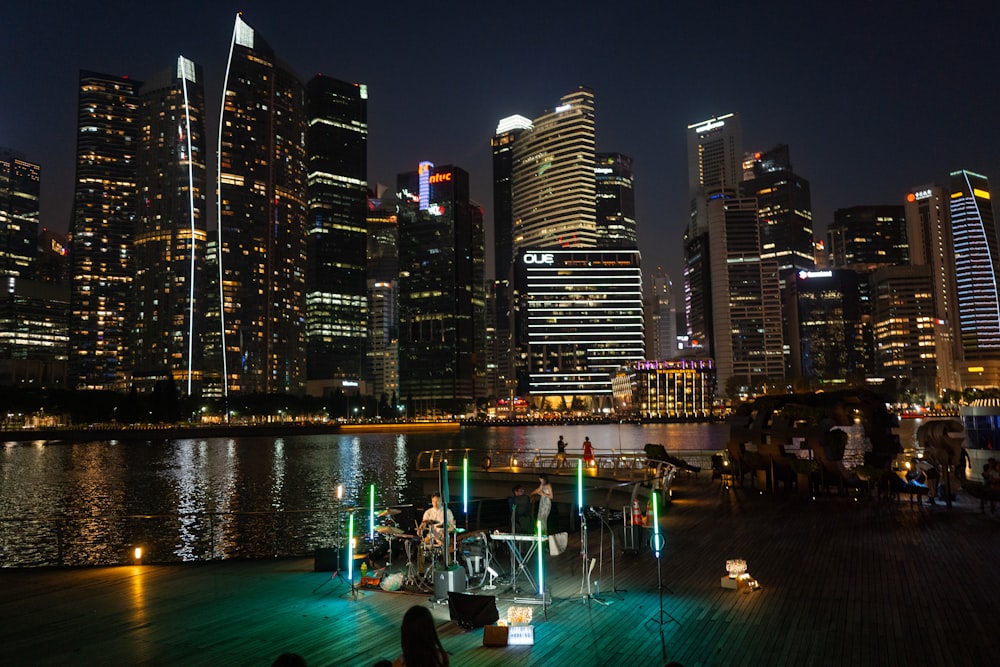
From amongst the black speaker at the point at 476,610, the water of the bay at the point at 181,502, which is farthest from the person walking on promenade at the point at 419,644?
the water of the bay at the point at 181,502

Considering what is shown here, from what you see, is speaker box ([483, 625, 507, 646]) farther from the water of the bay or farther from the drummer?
the water of the bay

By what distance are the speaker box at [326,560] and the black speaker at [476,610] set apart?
16.2ft

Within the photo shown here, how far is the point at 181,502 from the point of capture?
46.9 m

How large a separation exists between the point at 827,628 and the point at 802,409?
16112 mm

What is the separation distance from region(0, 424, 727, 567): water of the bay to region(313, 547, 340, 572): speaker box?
134cm

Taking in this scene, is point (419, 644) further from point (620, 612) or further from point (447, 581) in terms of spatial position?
point (620, 612)

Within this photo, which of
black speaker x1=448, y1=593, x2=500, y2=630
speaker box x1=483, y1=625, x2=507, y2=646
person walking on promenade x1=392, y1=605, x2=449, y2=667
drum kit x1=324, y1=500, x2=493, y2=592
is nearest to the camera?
person walking on promenade x1=392, y1=605, x2=449, y2=667

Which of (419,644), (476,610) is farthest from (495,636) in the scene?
(419,644)

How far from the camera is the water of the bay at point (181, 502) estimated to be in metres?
30.1

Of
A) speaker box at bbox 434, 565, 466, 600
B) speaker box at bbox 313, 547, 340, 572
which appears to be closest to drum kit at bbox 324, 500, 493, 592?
speaker box at bbox 434, 565, 466, 600

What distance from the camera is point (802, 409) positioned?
80.1 feet

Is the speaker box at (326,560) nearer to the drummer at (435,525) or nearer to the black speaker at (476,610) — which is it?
the drummer at (435,525)

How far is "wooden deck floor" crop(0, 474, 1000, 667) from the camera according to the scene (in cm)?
889

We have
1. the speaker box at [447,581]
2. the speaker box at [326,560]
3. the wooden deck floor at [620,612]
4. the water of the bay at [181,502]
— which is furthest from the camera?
the water of the bay at [181,502]
